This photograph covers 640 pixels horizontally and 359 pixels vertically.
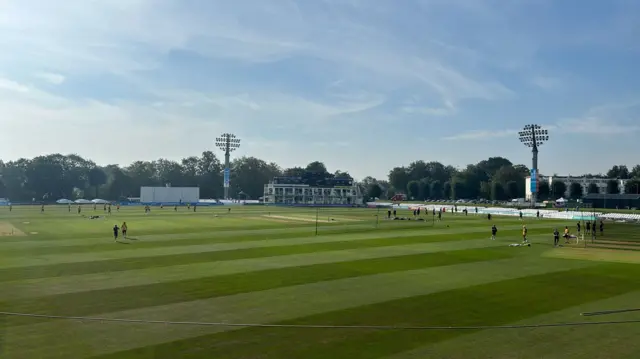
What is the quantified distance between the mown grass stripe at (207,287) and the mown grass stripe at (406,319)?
5768 millimetres

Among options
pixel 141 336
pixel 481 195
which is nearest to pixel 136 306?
pixel 141 336

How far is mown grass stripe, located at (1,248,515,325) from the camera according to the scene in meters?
19.8

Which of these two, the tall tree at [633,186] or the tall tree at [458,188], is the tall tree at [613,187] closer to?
the tall tree at [633,186]

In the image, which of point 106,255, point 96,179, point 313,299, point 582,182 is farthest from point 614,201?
point 96,179

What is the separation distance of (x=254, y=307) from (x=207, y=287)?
4632 millimetres

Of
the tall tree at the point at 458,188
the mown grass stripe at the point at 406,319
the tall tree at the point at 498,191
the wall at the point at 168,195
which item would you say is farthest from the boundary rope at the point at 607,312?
the tall tree at the point at 458,188

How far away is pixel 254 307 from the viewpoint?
65.8 ft

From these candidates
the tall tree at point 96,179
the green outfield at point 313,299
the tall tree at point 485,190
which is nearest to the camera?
the green outfield at point 313,299

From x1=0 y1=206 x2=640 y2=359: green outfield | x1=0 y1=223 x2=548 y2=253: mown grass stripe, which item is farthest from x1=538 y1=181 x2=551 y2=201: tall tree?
x1=0 y1=206 x2=640 y2=359: green outfield

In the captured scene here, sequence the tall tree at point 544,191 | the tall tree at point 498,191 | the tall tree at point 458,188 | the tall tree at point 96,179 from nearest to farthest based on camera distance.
Answer: the tall tree at point 498,191 < the tall tree at point 544,191 < the tall tree at point 96,179 < the tall tree at point 458,188

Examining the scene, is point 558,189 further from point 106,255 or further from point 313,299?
point 313,299

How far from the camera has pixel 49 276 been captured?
2645 cm

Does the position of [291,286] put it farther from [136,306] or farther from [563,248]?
[563,248]

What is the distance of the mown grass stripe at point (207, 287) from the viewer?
65.0 feet
